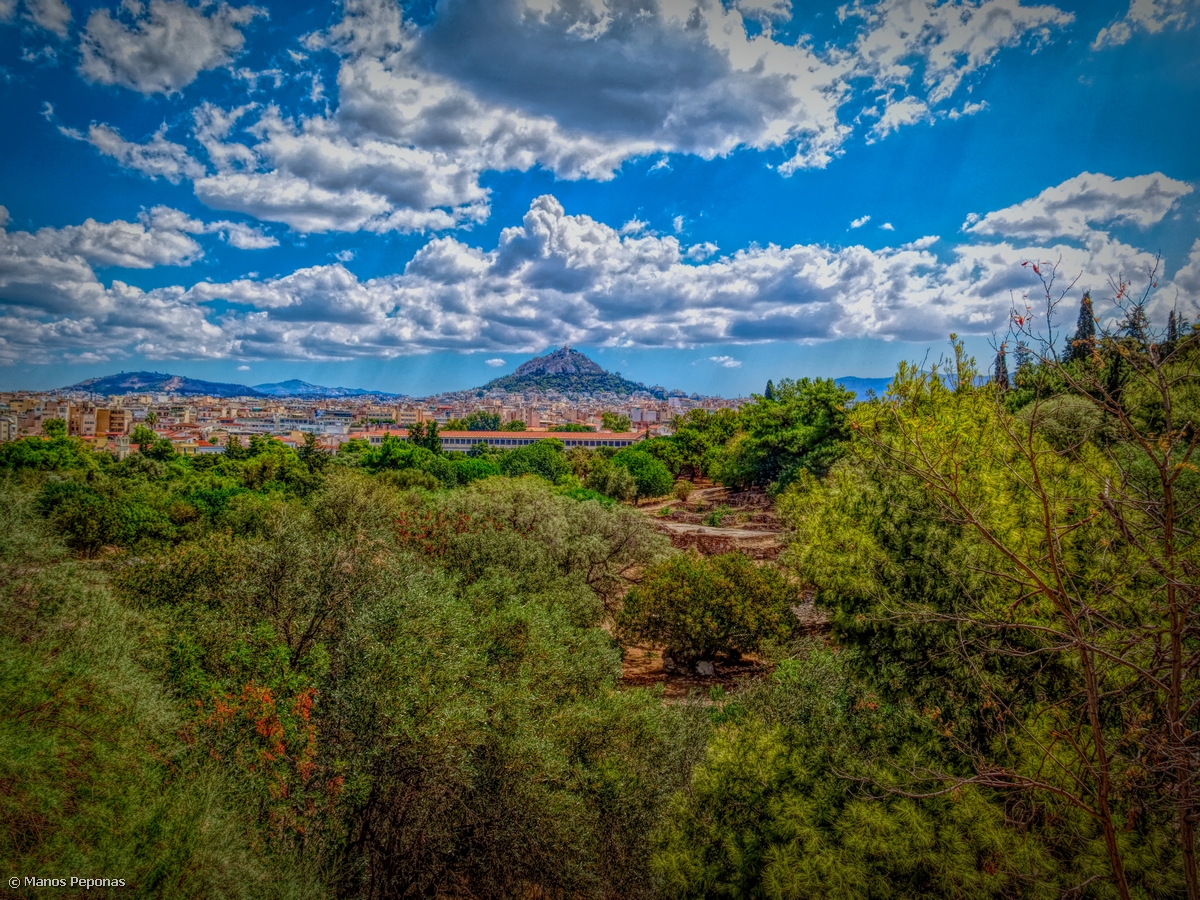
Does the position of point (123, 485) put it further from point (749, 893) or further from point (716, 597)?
point (749, 893)

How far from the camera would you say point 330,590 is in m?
10.3

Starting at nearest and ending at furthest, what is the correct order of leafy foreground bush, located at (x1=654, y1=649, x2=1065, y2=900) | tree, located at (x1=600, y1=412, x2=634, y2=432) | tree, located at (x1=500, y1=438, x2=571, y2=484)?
leafy foreground bush, located at (x1=654, y1=649, x2=1065, y2=900), tree, located at (x1=500, y1=438, x2=571, y2=484), tree, located at (x1=600, y1=412, x2=634, y2=432)

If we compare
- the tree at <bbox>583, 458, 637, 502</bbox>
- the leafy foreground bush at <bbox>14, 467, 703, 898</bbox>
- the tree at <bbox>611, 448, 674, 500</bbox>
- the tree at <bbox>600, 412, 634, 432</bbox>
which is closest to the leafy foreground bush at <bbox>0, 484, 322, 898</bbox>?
the leafy foreground bush at <bbox>14, 467, 703, 898</bbox>

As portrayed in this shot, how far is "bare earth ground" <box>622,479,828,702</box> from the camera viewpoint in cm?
1689

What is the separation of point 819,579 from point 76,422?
107m

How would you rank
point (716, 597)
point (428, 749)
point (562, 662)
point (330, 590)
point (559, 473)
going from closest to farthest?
point (428, 749)
point (330, 590)
point (562, 662)
point (716, 597)
point (559, 473)

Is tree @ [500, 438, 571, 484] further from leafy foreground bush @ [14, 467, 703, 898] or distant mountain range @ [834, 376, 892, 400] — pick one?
leafy foreground bush @ [14, 467, 703, 898]

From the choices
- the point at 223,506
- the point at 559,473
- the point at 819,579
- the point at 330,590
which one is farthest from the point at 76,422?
the point at 819,579

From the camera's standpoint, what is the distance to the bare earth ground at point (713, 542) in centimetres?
1689

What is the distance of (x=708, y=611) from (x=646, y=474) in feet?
100

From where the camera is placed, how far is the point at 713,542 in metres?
28.9

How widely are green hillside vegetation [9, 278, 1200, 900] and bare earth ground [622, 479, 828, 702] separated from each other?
4047 millimetres

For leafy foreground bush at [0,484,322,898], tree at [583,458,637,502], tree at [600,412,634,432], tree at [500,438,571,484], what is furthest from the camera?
tree at [600,412,634,432]

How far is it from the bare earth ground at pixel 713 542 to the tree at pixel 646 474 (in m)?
1.21
